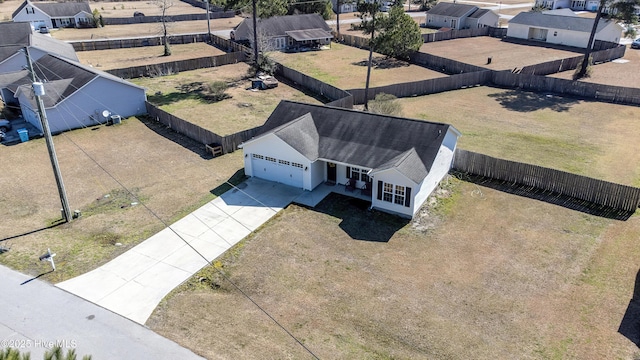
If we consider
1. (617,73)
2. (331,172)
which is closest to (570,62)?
(617,73)

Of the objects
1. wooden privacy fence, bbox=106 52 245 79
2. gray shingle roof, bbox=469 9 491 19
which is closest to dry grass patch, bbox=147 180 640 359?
wooden privacy fence, bbox=106 52 245 79

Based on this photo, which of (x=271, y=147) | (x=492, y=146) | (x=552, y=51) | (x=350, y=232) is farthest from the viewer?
(x=552, y=51)

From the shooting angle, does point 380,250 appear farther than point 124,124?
No

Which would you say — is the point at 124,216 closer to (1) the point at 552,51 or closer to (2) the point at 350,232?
(2) the point at 350,232

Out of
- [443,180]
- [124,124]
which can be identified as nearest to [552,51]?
[443,180]

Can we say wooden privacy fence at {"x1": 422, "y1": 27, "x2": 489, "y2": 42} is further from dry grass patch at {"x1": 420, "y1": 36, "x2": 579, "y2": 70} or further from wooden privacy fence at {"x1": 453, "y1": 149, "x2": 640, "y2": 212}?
wooden privacy fence at {"x1": 453, "y1": 149, "x2": 640, "y2": 212}

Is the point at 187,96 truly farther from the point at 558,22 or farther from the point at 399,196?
the point at 558,22

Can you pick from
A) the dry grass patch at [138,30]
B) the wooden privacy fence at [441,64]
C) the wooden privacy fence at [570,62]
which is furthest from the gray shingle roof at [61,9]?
the wooden privacy fence at [570,62]
